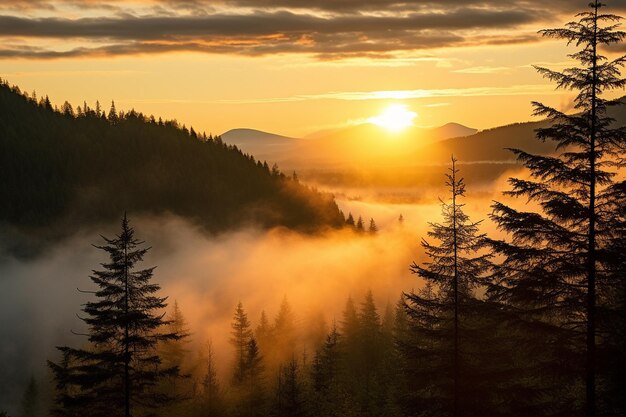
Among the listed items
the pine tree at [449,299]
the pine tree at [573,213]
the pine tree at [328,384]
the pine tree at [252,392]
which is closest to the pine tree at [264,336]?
the pine tree at [252,392]

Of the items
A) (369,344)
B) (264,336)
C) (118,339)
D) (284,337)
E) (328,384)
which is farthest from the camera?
(264,336)

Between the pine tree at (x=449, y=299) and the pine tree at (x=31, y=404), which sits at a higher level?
the pine tree at (x=449, y=299)

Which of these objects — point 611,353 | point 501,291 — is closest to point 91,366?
point 501,291

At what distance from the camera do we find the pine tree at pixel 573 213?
1980 centimetres

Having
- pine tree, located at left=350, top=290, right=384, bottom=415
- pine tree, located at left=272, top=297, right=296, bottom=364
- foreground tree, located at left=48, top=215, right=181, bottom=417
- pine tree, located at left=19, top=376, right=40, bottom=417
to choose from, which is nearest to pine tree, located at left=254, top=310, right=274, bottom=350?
pine tree, located at left=272, top=297, right=296, bottom=364

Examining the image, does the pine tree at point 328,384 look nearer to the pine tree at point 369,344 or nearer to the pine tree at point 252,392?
the pine tree at point 252,392

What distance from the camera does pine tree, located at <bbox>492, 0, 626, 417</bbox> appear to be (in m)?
19.8

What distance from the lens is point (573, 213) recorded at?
19.7 meters

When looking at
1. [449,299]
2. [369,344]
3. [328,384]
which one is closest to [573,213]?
[449,299]

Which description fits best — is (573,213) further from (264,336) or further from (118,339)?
(264,336)

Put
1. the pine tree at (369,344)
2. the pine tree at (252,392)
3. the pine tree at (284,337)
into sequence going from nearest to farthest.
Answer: the pine tree at (252,392) → the pine tree at (369,344) → the pine tree at (284,337)

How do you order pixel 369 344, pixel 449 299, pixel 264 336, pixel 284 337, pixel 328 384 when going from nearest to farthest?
pixel 449 299 → pixel 328 384 → pixel 369 344 → pixel 284 337 → pixel 264 336

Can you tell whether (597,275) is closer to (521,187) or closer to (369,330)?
(521,187)

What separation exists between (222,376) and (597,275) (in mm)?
135600
